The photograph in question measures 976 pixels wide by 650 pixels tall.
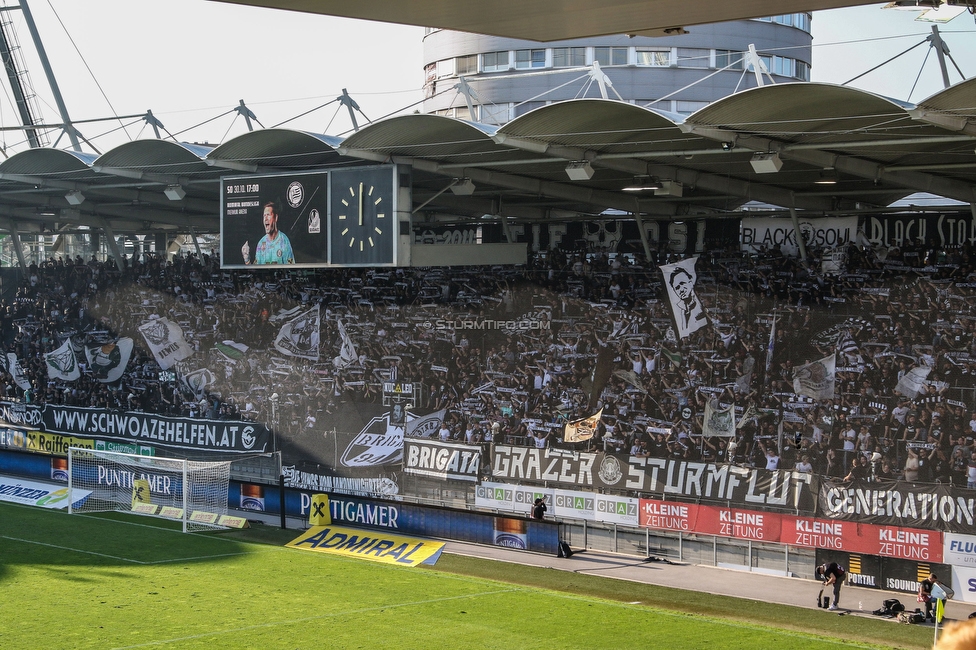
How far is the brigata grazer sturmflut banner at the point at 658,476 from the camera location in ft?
60.9

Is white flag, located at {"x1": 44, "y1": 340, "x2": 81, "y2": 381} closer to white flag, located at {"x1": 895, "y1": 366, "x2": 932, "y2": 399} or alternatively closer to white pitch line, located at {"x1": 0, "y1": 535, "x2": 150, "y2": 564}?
white pitch line, located at {"x1": 0, "y1": 535, "x2": 150, "y2": 564}

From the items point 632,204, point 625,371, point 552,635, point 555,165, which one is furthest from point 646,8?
point 632,204

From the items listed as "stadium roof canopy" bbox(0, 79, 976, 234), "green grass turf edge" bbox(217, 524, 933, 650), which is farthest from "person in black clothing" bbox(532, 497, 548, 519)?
"stadium roof canopy" bbox(0, 79, 976, 234)

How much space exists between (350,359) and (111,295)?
1040 cm

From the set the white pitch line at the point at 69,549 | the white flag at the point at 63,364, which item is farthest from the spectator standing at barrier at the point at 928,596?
the white flag at the point at 63,364

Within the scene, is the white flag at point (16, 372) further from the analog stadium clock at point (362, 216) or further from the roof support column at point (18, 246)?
the analog stadium clock at point (362, 216)

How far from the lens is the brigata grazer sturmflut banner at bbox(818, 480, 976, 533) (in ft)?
54.2

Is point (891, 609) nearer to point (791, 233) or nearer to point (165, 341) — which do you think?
point (791, 233)

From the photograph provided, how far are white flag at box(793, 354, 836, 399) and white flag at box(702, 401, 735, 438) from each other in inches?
56.5

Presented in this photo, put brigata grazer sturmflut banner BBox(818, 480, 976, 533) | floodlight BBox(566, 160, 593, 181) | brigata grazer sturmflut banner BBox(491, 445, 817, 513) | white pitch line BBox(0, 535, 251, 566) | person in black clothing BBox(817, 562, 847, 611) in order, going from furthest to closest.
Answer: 1. floodlight BBox(566, 160, 593, 181)
2. white pitch line BBox(0, 535, 251, 566)
3. brigata grazer sturmflut banner BBox(491, 445, 817, 513)
4. brigata grazer sturmflut banner BBox(818, 480, 976, 533)
5. person in black clothing BBox(817, 562, 847, 611)

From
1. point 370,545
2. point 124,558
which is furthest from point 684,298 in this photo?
point 124,558

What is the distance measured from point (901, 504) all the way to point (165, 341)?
2197 centimetres

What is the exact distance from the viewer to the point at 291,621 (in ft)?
48.7

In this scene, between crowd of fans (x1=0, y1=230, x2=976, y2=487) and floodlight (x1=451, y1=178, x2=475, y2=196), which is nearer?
crowd of fans (x1=0, y1=230, x2=976, y2=487)
